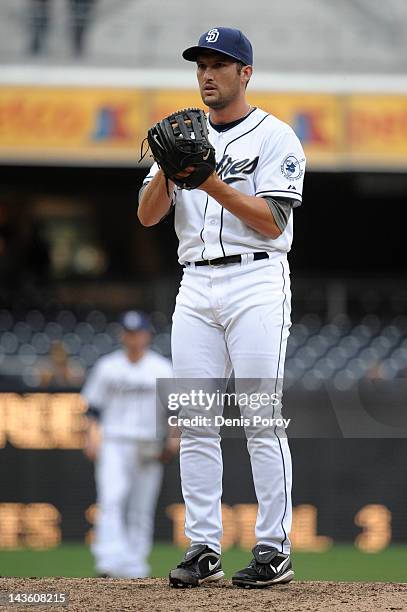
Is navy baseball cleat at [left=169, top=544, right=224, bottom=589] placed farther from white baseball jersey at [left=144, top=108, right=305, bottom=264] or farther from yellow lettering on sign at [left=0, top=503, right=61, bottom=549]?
yellow lettering on sign at [left=0, top=503, right=61, bottom=549]

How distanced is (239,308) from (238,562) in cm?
482

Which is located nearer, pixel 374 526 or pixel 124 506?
pixel 124 506

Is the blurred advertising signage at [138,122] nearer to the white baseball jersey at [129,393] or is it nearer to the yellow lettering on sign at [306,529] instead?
the white baseball jersey at [129,393]

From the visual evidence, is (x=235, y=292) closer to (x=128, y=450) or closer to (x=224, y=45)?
(x=224, y=45)

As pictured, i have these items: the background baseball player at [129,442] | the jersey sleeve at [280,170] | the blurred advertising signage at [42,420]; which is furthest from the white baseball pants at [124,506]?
the jersey sleeve at [280,170]

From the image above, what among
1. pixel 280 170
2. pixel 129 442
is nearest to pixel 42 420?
pixel 129 442

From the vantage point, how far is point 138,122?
10781mm

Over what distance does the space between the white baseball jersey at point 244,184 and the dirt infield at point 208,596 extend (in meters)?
1.07

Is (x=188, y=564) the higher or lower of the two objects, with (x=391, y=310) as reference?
lower

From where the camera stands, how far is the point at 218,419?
3.59 metres

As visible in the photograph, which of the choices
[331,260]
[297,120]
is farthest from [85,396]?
[331,260]

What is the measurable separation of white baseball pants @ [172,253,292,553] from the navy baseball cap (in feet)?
2.16

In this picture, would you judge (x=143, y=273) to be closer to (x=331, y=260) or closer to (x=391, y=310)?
(x=331, y=260)

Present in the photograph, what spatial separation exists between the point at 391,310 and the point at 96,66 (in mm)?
4025
